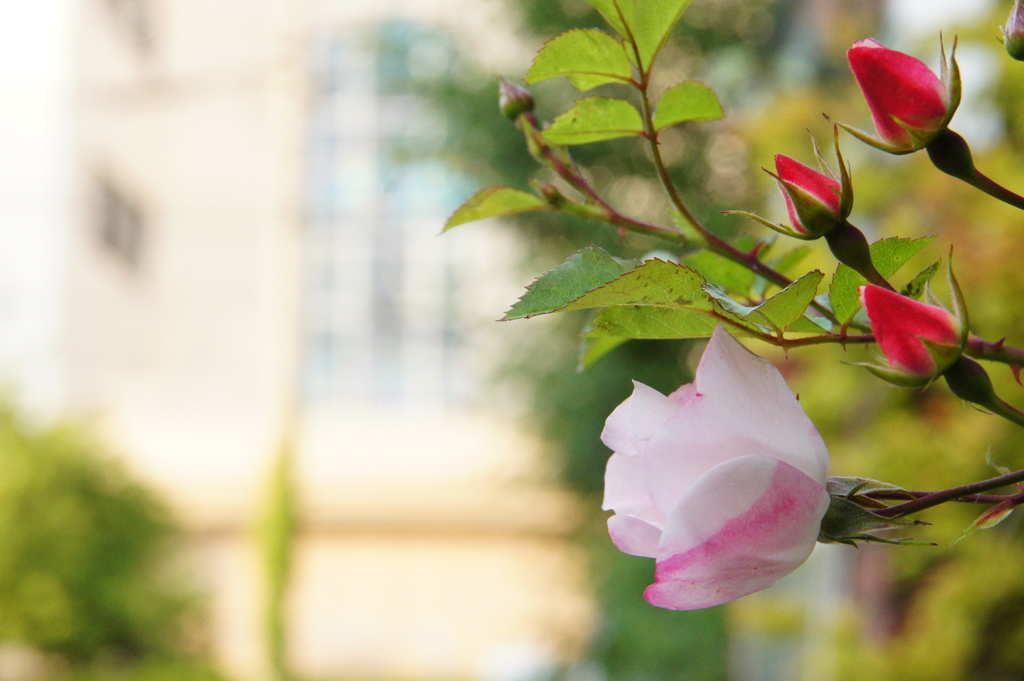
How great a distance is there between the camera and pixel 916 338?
181 millimetres

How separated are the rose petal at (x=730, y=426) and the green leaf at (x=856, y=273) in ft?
0.15

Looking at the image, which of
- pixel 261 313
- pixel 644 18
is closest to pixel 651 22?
pixel 644 18

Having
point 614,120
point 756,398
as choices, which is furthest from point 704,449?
point 614,120

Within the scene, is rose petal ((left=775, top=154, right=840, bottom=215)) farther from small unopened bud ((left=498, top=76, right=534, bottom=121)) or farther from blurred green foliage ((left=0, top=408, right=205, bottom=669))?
blurred green foliage ((left=0, top=408, right=205, bottom=669))

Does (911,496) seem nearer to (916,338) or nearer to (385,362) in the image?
(916,338)

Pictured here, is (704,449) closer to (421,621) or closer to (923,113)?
(923,113)

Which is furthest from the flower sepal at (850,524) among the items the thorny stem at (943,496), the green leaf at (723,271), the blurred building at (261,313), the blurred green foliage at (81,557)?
the blurred building at (261,313)

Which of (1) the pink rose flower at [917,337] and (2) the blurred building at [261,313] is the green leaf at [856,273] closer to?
(1) the pink rose flower at [917,337]

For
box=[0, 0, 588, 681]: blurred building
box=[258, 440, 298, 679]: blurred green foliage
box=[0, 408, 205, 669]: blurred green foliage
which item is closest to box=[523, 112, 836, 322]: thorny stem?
box=[0, 408, 205, 669]: blurred green foliage

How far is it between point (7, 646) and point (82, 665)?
37 cm

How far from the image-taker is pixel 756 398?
172 mm

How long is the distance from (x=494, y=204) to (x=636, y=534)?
14 centimetres

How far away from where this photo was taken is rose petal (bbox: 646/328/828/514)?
0.56 ft

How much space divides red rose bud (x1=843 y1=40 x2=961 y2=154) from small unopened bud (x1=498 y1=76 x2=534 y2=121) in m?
0.11
